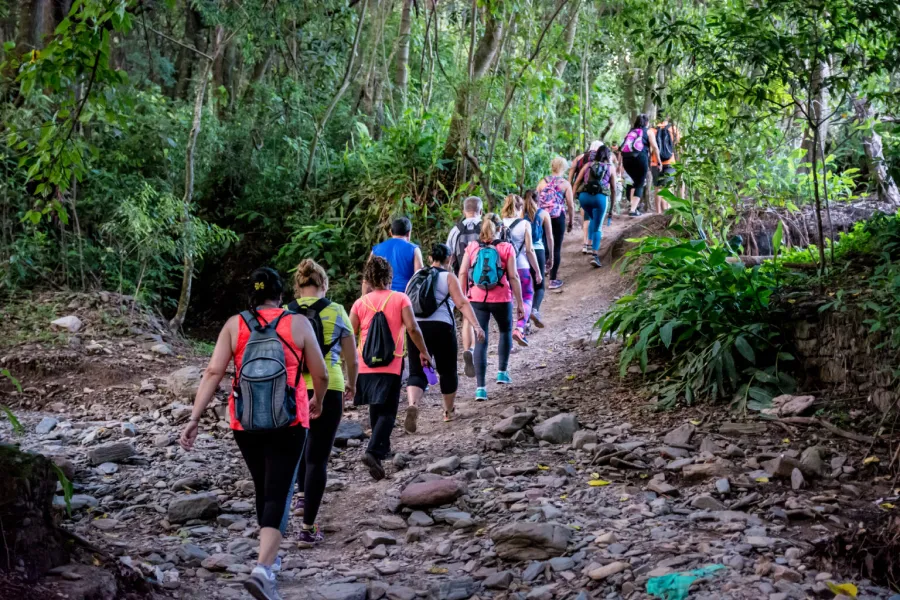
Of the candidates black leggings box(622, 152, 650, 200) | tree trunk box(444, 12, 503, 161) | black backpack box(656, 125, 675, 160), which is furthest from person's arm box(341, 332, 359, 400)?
black backpack box(656, 125, 675, 160)

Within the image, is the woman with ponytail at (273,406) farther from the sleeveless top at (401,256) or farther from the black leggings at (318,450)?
the sleeveless top at (401,256)

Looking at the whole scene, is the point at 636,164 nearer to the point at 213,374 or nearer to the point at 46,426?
the point at 46,426

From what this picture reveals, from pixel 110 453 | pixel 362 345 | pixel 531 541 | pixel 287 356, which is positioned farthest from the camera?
pixel 110 453

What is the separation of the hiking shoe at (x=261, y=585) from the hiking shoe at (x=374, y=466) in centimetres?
238

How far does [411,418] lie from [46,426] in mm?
3829

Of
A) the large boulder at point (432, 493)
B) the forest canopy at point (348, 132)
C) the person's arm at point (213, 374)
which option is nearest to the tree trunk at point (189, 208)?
the forest canopy at point (348, 132)

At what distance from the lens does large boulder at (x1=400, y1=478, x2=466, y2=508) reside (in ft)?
19.0

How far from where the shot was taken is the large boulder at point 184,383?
9.17 metres

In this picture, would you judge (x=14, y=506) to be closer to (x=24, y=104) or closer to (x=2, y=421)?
(x=2, y=421)

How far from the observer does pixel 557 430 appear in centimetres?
694

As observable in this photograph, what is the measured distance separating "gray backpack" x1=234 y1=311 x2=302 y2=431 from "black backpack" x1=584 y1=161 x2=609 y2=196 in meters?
9.24

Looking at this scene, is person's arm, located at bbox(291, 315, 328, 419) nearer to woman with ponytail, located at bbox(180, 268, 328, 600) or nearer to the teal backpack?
woman with ponytail, located at bbox(180, 268, 328, 600)

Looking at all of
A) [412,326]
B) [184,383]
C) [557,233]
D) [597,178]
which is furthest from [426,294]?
[597,178]

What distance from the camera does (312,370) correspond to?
4504mm
